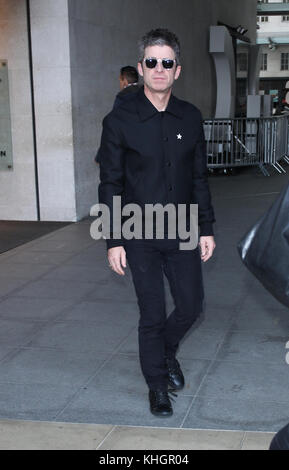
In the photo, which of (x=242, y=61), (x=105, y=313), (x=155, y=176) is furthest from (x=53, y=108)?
(x=242, y=61)

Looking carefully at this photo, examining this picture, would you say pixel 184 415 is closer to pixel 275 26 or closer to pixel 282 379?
pixel 282 379

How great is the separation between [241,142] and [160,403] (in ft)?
37.6

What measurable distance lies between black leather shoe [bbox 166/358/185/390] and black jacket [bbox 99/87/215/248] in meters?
0.88

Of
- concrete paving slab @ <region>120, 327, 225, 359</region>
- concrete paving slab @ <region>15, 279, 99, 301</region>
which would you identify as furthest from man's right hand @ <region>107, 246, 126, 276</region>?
concrete paving slab @ <region>15, 279, 99, 301</region>

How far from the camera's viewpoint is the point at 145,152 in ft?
11.8

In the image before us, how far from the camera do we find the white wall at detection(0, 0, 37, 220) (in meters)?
9.31

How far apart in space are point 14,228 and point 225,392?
19.0 feet

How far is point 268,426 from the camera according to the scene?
3559mm

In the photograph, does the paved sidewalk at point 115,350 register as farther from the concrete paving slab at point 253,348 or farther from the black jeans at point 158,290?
the black jeans at point 158,290

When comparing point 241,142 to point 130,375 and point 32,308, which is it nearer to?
point 32,308

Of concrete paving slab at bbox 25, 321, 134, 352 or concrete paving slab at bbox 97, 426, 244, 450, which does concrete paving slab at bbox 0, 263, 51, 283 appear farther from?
concrete paving slab at bbox 97, 426, 244, 450

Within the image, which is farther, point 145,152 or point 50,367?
point 50,367

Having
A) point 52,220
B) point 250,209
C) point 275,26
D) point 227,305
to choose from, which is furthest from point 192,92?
point 275,26

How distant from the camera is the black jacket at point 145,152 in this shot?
3596 mm
